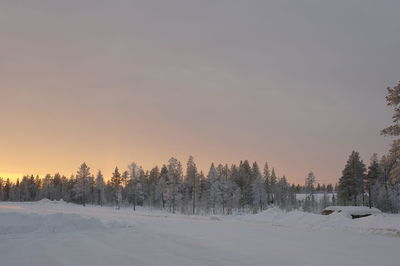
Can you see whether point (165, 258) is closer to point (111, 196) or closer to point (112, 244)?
point (112, 244)

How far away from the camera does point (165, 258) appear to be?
14141 millimetres

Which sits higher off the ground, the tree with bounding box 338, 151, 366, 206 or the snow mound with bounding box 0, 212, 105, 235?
the tree with bounding box 338, 151, 366, 206

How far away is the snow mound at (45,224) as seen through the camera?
81.0 feet

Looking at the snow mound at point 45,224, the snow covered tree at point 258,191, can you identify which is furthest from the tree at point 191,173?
the snow mound at point 45,224

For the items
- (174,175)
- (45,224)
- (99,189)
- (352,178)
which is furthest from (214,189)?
(45,224)

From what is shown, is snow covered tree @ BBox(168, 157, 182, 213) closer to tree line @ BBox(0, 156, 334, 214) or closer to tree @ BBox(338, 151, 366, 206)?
tree line @ BBox(0, 156, 334, 214)

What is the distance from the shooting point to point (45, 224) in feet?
87.0

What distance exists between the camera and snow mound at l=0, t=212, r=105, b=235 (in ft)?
81.0

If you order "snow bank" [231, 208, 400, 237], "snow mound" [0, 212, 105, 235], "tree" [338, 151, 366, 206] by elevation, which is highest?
"tree" [338, 151, 366, 206]

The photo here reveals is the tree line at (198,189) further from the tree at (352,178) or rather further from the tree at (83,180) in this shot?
the tree at (352,178)

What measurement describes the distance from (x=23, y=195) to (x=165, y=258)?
164881 mm

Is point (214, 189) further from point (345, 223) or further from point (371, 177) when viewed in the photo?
point (345, 223)

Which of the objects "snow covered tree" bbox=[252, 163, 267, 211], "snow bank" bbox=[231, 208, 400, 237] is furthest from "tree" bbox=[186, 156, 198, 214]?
"snow bank" bbox=[231, 208, 400, 237]

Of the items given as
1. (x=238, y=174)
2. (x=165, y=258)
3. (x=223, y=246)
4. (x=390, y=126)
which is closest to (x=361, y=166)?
(x=238, y=174)
